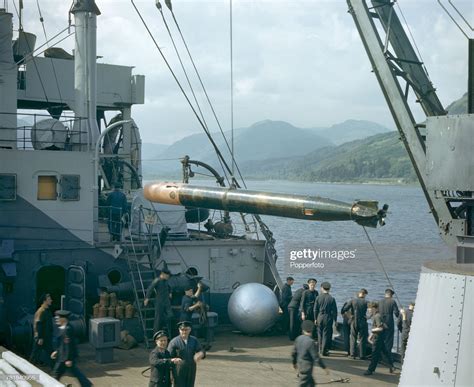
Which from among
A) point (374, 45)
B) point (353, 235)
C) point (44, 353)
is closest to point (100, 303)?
point (44, 353)

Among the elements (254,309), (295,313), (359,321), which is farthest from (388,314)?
(254,309)

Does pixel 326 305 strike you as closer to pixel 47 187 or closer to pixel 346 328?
pixel 346 328

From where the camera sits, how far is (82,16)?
59.9ft

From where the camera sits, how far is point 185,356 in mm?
9625

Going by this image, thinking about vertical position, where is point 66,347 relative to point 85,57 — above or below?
below

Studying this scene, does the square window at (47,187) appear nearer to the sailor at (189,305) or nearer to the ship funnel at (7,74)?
the ship funnel at (7,74)

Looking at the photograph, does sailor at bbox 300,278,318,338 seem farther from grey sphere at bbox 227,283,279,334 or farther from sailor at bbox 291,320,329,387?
sailor at bbox 291,320,329,387

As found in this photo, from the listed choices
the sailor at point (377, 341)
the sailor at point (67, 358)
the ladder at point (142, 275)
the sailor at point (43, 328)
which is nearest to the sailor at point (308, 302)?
the sailor at point (377, 341)

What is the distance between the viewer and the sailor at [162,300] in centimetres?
1392

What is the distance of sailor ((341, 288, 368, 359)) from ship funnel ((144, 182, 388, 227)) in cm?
466

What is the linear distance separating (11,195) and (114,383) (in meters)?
5.68

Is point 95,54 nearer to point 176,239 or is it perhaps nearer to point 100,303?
point 176,239

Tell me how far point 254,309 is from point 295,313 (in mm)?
974

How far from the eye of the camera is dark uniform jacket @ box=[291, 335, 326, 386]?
9469 mm
